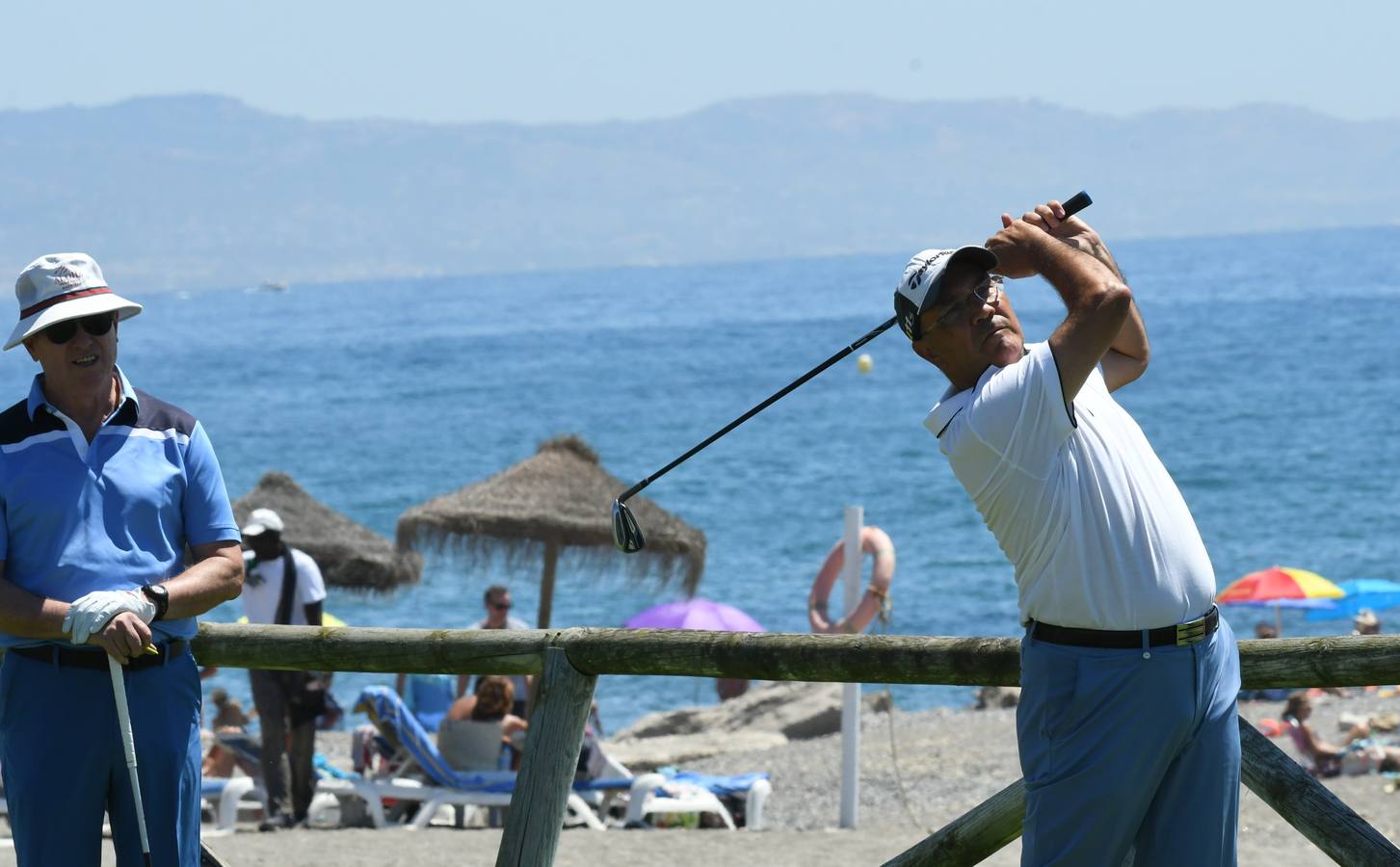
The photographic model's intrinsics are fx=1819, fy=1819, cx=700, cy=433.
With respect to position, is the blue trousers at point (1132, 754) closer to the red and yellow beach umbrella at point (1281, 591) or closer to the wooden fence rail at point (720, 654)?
the wooden fence rail at point (720, 654)

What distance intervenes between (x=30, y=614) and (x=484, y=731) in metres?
6.13

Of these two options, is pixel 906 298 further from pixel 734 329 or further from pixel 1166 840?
pixel 734 329

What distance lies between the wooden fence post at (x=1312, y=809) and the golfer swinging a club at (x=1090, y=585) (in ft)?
1.44

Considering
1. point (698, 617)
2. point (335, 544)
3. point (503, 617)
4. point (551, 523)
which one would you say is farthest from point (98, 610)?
point (698, 617)

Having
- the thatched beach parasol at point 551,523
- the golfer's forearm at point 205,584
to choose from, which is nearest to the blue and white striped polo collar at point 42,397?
the golfer's forearm at point 205,584

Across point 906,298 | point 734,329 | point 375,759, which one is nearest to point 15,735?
point 906,298

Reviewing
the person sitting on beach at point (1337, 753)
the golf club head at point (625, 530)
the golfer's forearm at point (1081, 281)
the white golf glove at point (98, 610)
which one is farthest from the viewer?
the person sitting on beach at point (1337, 753)

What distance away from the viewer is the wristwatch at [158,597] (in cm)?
341

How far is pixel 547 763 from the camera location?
157 inches

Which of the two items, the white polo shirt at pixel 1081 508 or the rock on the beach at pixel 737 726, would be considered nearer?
the white polo shirt at pixel 1081 508

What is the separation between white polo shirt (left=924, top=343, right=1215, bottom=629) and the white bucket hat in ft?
5.58

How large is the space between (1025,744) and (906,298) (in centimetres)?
79

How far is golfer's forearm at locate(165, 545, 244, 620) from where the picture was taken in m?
3.46

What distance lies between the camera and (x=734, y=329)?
4833 inches
